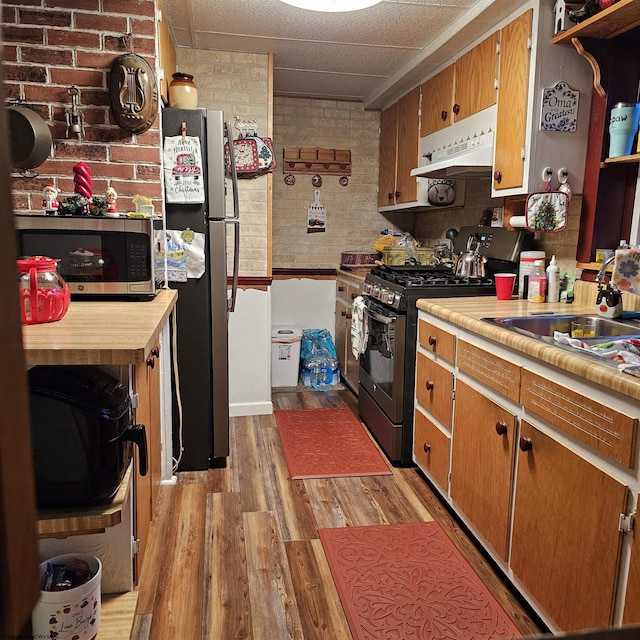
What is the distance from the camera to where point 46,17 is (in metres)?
2.22

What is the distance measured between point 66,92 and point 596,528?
96.2 inches

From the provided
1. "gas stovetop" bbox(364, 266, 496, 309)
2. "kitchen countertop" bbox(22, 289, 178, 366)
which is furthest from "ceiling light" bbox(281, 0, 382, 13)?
"kitchen countertop" bbox(22, 289, 178, 366)

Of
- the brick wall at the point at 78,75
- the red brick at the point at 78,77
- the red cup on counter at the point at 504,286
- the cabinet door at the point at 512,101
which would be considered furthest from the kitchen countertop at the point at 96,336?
the cabinet door at the point at 512,101

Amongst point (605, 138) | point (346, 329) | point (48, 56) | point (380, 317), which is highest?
point (48, 56)

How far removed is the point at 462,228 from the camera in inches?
143

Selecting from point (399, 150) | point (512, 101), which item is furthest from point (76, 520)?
→ point (399, 150)

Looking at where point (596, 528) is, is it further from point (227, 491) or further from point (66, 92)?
point (66, 92)

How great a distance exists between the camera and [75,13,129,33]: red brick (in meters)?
2.25

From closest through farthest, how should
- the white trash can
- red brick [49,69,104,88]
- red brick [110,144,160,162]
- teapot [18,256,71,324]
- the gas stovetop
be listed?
the white trash can, teapot [18,256,71,324], red brick [49,69,104,88], red brick [110,144,160,162], the gas stovetop

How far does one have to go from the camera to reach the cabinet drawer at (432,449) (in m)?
2.49

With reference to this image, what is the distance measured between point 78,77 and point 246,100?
1406 mm

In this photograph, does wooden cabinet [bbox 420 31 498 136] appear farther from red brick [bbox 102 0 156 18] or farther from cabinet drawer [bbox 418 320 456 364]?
red brick [bbox 102 0 156 18]

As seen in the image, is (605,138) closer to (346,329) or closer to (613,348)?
(613,348)

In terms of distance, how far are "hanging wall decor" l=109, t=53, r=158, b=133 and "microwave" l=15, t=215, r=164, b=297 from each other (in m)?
0.55
